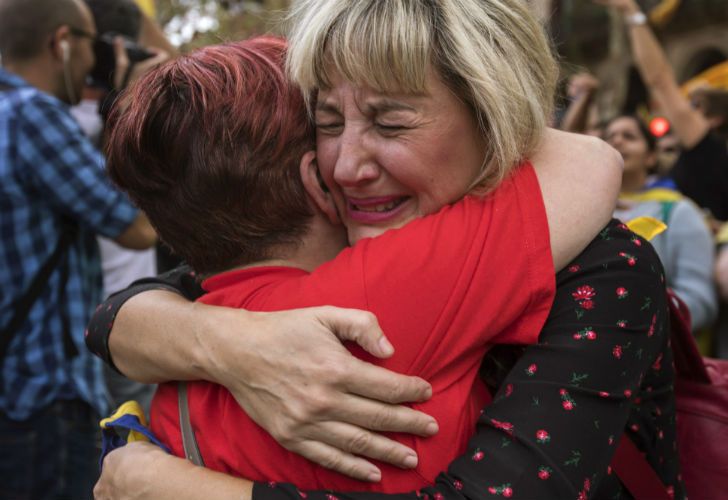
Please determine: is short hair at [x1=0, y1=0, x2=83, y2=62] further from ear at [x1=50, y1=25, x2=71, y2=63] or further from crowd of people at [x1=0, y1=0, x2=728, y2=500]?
crowd of people at [x1=0, y1=0, x2=728, y2=500]

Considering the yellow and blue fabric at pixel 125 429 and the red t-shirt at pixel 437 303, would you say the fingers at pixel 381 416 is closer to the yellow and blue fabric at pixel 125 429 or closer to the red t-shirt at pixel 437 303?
the red t-shirt at pixel 437 303

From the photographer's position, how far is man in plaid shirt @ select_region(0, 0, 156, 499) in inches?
106

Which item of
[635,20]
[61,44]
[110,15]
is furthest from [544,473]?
[635,20]

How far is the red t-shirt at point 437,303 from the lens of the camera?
135 cm

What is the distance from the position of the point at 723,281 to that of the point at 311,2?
2783 mm

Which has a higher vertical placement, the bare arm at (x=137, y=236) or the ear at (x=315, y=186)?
the ear at (x=315, y=186)

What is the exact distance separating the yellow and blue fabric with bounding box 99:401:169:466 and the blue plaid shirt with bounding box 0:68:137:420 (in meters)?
1.09

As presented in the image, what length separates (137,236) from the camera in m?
2.98

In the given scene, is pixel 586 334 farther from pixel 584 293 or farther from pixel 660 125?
pixel 660 125

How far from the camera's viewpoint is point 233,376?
1.41m

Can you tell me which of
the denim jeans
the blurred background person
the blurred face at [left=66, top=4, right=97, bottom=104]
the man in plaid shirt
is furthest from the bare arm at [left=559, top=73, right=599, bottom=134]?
the denim jeans

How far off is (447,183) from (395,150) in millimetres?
119

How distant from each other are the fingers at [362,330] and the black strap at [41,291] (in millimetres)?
1771

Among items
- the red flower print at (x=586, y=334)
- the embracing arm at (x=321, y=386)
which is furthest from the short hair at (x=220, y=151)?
the red flower print at (x=586, y=334)
